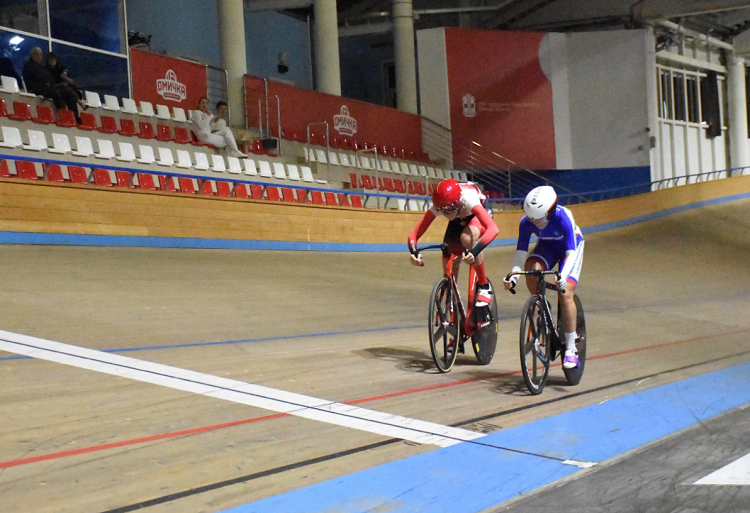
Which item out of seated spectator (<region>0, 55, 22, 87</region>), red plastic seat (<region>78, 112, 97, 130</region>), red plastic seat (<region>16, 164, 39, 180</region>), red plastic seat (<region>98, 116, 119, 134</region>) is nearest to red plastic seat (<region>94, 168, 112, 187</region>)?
red plastic seat (<region>16, 164, 39, 180</region>)

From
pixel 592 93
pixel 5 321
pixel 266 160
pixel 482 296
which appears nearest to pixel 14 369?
pixel 5 321

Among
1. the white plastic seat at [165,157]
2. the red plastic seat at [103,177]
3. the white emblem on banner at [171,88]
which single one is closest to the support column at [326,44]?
the white emblem on banner at [171,88]

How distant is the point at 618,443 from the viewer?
3621 millimetres

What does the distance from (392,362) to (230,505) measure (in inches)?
113

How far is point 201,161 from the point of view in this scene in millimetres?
13141

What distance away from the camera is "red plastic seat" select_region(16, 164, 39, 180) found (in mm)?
9529

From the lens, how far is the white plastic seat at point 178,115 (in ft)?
47.7

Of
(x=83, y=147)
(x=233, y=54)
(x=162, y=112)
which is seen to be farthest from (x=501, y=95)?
(x=83, y=147)

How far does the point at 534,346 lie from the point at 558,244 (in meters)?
0.69

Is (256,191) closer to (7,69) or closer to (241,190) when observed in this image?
(241,190)

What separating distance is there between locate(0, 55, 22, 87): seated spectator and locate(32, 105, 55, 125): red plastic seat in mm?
792

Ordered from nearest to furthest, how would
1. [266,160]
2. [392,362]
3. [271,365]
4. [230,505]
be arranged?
1. [230,505]
2. [271,365]
3. [392,362]
4. [266,160]

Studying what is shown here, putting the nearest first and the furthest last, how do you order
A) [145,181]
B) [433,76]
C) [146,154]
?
[145,181] < [146,154] < [433,76]

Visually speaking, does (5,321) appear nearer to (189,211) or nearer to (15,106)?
(189,211)
